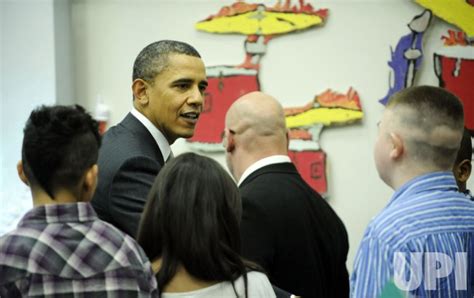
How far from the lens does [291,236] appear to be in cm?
204

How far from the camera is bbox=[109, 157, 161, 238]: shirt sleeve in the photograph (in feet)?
5.76

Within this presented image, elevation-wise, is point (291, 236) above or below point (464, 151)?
below

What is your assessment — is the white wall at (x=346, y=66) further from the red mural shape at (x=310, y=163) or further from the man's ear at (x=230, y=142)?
the man's ear at (x=230, y=142)

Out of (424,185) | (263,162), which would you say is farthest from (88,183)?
(263,162)

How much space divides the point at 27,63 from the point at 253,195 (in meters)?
1.85

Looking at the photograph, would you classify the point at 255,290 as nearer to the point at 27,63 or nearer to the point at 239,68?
the point at 239,68

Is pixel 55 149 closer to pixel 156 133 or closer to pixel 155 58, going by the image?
pixel 156 133

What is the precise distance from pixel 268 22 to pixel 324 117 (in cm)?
51

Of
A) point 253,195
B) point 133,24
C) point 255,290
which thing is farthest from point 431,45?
point 255,290

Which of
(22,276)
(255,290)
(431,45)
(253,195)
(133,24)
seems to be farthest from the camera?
(133,24)

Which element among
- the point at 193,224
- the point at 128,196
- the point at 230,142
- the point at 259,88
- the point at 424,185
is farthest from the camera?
the point at 259,88

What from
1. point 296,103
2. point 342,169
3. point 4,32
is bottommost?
point 342,169

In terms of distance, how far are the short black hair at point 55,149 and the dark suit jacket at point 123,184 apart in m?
0.39

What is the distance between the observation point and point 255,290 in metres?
1.46
